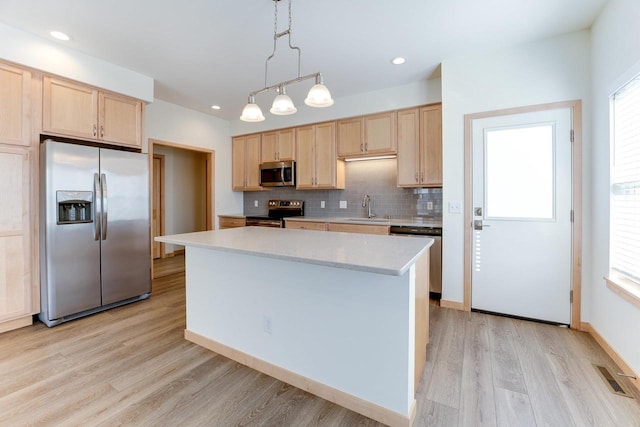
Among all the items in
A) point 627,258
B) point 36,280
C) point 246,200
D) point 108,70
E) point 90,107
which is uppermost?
point 108,70

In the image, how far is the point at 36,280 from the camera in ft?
8.77

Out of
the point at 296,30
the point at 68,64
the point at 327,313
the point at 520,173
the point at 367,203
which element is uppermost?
the point at 296,30

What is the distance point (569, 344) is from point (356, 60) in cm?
315

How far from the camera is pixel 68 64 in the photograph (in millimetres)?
2770

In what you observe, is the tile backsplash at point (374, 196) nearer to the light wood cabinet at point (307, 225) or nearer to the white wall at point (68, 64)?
the light wood cabinet at point (307, 225)

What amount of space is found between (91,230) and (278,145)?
279 cm

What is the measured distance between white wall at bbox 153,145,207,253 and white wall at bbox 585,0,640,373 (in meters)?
5.91

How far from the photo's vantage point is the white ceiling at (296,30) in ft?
7.11

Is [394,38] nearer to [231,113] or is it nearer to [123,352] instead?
[231,113]

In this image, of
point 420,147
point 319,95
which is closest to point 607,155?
point 420,147

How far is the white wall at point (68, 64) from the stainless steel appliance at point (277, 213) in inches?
85.4

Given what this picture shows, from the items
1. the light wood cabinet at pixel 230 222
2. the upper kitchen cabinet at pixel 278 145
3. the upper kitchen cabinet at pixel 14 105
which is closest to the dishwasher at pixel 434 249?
the upper kitchen cabinet at pixel 278 145

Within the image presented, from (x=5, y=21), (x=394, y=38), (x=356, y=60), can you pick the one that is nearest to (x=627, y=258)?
(x=394, y=38)

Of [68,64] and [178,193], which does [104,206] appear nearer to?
[68,64]
